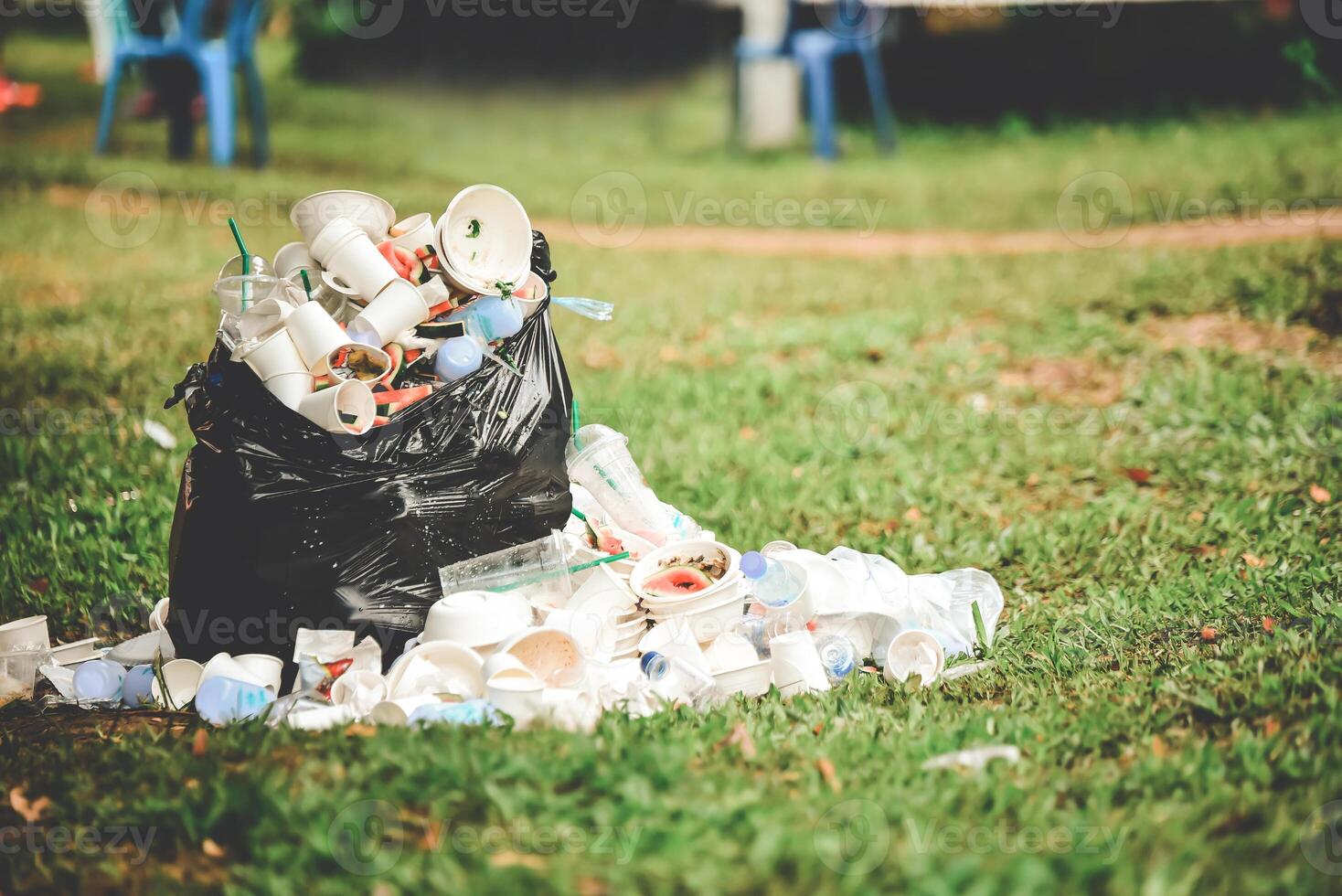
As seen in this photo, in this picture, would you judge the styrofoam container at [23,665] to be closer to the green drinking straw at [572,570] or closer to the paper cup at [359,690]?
the paper cup at [359,690]

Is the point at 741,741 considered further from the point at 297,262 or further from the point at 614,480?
the point at 297,262

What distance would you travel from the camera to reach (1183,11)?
13.8 metres

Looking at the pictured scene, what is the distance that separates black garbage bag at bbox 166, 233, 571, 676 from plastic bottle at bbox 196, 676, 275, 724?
0.48 feet

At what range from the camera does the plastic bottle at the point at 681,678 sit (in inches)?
116

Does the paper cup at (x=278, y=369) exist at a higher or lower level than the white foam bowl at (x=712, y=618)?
higher

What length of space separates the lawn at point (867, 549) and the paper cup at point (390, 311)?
1.06m

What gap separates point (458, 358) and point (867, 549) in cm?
173

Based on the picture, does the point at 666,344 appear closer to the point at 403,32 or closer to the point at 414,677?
the point at 414,677

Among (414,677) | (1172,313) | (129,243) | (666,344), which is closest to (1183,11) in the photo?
(1172,313)

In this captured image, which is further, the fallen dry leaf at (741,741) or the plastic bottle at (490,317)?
the plastic bottle at (490,317)

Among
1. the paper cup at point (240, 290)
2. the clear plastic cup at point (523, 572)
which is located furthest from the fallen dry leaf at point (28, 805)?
the paper cup at point (240, 290)

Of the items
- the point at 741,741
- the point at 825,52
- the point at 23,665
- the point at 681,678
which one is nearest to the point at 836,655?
the point at 681,678

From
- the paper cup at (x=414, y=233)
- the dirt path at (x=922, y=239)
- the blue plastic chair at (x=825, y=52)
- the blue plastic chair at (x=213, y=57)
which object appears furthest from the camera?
the blue plastic chair at (x=825, y=52)

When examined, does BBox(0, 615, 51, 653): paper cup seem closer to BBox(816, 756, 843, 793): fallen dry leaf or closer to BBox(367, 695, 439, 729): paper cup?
BBox(367, 695, 439, 729): paper cup
